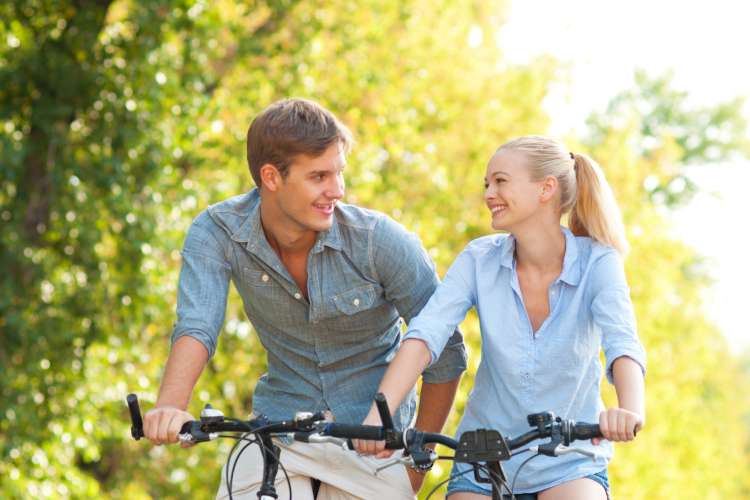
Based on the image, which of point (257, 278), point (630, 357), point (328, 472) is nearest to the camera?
point (630, 357)

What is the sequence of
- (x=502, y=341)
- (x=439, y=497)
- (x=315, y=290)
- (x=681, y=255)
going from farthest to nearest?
(x=681, y=255)
(x=439, y=497)
(x=315, y=290)
(x=502, y=341)

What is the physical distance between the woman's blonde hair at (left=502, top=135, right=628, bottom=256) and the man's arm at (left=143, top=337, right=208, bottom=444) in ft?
3.92

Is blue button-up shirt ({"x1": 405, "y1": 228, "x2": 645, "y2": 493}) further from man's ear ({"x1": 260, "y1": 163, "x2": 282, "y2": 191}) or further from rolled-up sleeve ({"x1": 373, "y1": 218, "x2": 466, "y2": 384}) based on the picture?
man's ear ({"x1": 260, "y1": 163, "x2": 282, "y2": 191})

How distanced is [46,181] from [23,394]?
1.89 meters

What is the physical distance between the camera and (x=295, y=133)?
4.09 metres

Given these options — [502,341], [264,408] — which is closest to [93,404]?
[264,408]

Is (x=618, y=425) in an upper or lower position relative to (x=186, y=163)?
lower

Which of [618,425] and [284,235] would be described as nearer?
[618,425]

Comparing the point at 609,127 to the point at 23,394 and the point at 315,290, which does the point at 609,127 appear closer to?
the point at 23,394

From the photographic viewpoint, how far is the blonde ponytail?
4082 millimetres

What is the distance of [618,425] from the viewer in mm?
3305

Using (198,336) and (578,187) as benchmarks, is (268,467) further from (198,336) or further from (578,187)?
(578,187)

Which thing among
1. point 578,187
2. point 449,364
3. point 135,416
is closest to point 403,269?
point 449,364

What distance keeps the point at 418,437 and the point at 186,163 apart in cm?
928
